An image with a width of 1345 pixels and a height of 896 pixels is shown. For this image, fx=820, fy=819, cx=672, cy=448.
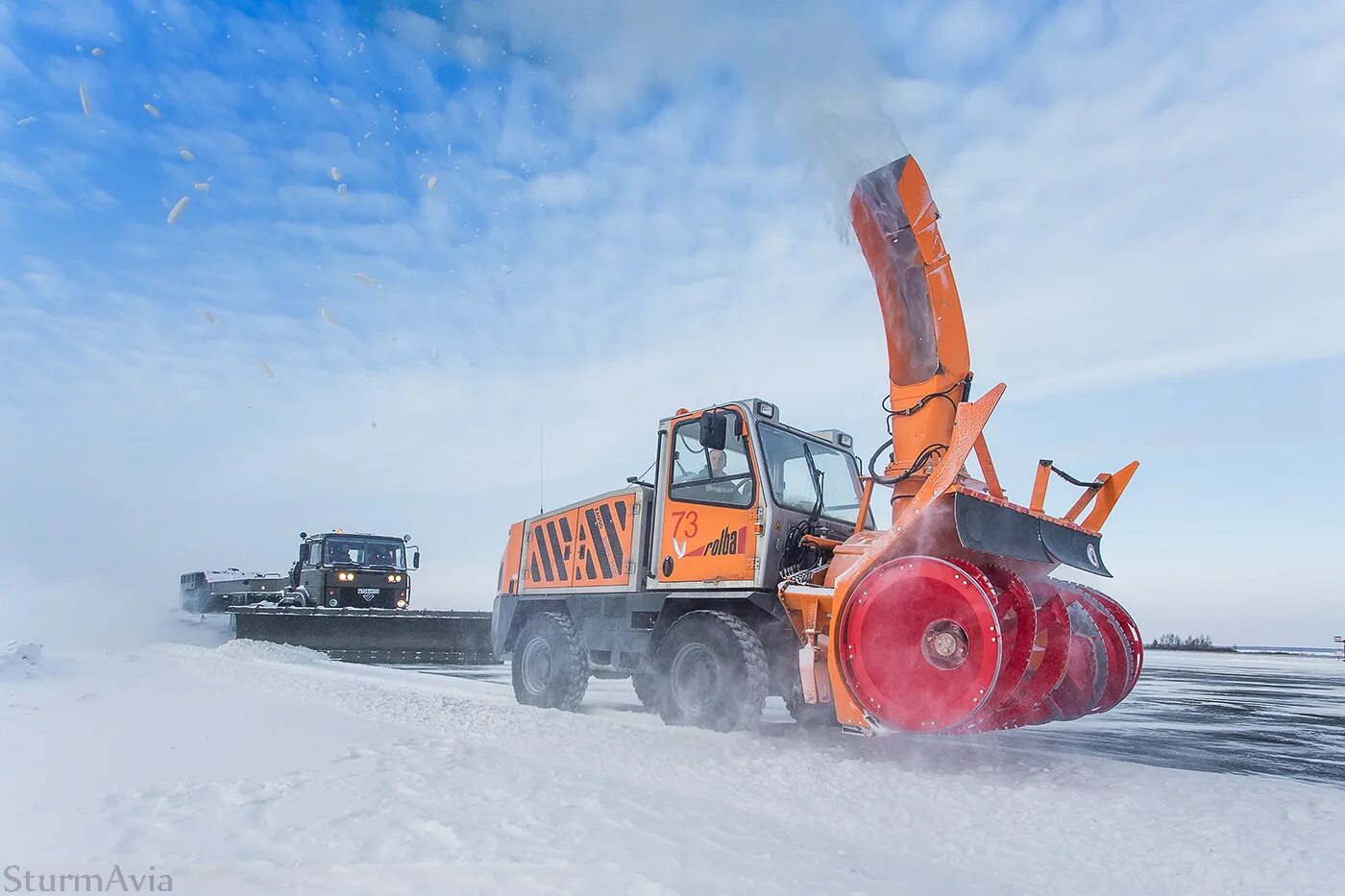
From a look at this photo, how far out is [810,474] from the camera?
264 inches

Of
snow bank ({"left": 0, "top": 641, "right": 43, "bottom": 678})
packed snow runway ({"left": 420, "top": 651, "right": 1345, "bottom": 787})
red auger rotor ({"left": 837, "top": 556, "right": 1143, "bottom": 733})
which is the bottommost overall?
packed snow runway ({"left": 420, "top": 651, "right": 1345, "bottom": 787})

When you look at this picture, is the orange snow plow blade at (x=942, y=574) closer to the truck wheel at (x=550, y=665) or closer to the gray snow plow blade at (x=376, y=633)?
the truck wheel at (x=550, y=665)

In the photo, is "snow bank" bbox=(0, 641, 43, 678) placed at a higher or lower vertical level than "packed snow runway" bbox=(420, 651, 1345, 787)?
higher

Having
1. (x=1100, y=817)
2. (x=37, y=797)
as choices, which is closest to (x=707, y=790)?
(x=1100, y=817)

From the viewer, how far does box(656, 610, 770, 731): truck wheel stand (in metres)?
5.55

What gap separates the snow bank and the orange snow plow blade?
820 cm

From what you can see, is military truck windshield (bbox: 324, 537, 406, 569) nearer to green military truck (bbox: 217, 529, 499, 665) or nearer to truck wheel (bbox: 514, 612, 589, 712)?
green military truck (bbox: 217, 529, 499, 665)

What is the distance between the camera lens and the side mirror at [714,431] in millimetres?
6082

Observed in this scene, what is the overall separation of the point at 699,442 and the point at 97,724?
4632 millimetres

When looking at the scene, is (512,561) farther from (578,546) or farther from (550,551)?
(578,546)

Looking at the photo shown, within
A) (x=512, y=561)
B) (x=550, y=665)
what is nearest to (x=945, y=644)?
(x=550, y=665)

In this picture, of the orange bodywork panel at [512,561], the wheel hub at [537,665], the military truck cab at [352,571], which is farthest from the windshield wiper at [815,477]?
the military truck cab at [352,571]

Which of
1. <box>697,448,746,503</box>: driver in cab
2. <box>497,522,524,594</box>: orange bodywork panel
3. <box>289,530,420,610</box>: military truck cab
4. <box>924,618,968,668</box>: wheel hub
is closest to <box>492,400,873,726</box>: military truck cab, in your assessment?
<box>697,448,746,503</box>: driver in cab

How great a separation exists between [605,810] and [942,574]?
7.21ft
